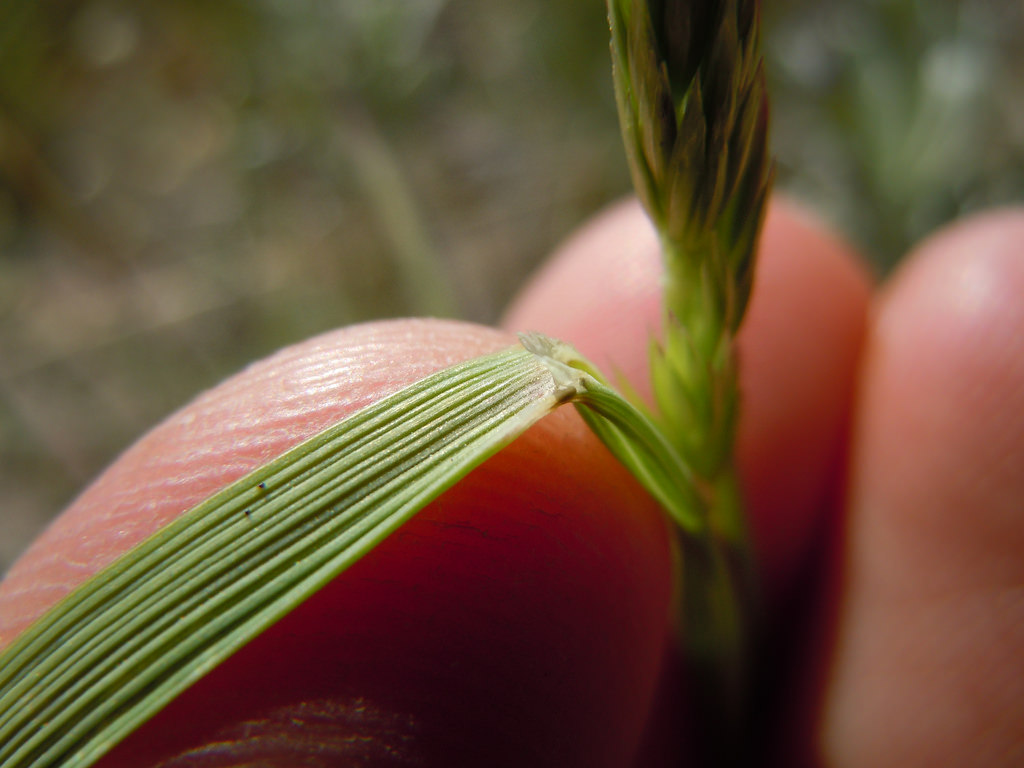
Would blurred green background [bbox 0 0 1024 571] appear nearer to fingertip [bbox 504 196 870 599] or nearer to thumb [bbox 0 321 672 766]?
fingertip [bbox 504 196 870 599]

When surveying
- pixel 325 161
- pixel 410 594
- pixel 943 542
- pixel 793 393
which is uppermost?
pixel 325 161

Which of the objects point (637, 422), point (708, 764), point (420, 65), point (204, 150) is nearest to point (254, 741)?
point (637, 422)

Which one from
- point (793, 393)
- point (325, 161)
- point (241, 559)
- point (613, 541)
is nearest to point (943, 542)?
point (793, 393)

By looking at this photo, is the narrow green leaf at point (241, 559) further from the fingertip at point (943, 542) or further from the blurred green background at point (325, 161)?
the blurred green background at point (325, 161)

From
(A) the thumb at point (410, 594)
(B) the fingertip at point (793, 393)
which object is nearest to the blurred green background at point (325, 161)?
(B) the fingertip at point (793, 393)

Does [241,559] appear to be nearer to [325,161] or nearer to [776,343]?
[776,343]
